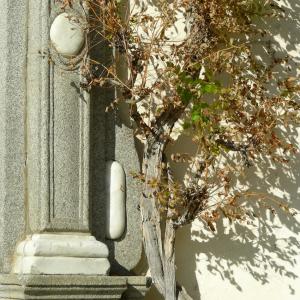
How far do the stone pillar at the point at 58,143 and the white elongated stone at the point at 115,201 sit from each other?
21 centimetres

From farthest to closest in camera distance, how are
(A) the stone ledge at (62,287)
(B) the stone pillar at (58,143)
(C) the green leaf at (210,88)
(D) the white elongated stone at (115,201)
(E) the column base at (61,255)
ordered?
1. (D) the white elongated stone at (115,201)
2. (C) the green leaf at (210,88)
3. (B) the stone pillar at (58,143)
4. (E) the column base at (61,255)
5. (A) the stone ledge at (62,287)

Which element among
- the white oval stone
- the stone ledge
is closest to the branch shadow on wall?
the stone ledge

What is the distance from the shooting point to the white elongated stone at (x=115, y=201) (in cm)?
552

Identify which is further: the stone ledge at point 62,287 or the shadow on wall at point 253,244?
the shadow on wall at point 253,244

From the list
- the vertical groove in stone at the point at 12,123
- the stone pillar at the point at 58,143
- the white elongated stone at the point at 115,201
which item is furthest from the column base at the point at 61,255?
the white elongated stone at the point at 115,201

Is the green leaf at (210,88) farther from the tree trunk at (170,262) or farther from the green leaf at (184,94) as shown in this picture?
the tree trunk at (170,262)

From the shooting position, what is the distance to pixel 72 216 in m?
5.29

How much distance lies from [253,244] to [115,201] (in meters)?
0.89

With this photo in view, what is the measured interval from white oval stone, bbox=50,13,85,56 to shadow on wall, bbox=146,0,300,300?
0.89 m

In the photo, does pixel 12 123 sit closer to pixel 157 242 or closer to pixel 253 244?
pixel 157 242

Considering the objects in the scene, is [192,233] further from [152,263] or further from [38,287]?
[38,287]

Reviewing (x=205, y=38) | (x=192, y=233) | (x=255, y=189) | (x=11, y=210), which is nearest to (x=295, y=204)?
(x=255, y=189)

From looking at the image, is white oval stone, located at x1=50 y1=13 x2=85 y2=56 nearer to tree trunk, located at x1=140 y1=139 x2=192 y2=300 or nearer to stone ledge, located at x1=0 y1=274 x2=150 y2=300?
tree trunk, located at x1=140 y1=139 x2=192 y2=300

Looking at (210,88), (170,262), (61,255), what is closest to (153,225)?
(170,262)
